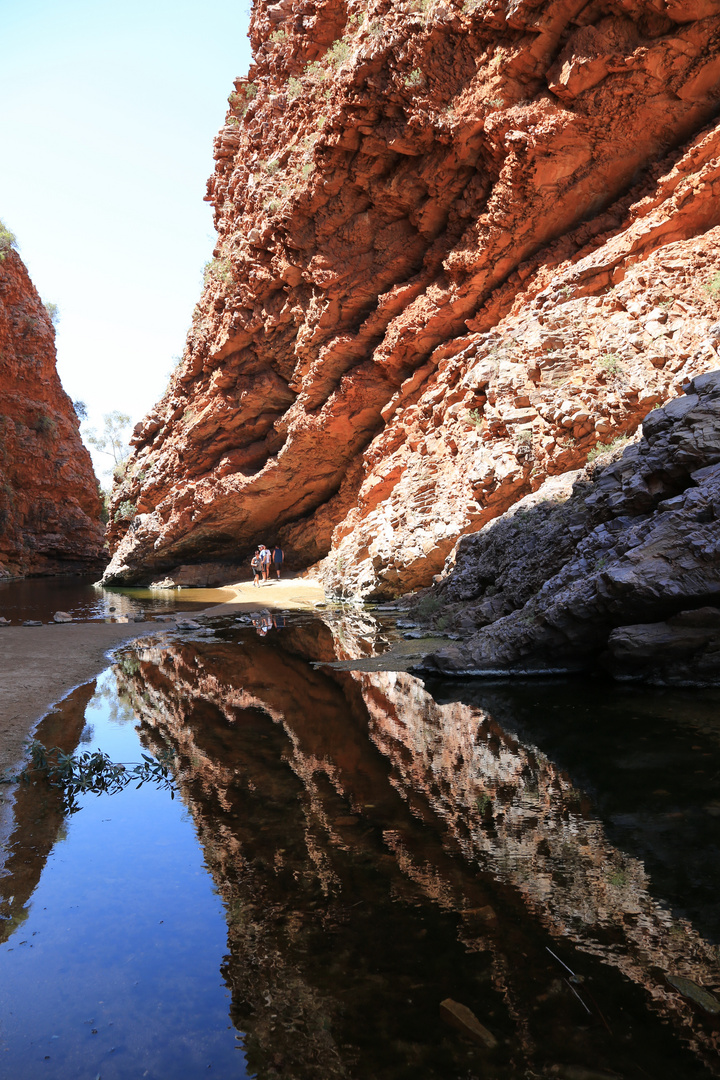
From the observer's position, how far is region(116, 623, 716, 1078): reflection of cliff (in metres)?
2.01

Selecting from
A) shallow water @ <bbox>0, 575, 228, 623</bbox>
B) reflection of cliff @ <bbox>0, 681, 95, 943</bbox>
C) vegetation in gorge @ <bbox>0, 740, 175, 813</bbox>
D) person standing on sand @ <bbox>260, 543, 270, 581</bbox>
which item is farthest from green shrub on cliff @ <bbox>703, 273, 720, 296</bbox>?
person standing on sand @ <bbox>260, 543, 270, 581</bbox>

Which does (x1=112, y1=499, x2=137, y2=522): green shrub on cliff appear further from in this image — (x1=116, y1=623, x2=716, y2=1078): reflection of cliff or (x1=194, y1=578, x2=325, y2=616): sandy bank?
(x1=116, y1=623, x2=716, y2=1078): reflection of cliff

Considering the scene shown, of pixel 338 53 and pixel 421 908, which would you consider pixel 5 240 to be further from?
pixel 421 908

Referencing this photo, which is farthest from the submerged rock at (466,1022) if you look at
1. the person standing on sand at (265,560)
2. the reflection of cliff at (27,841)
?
the person standing on sand at (265,560)

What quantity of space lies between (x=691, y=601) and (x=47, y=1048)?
6.47 meters

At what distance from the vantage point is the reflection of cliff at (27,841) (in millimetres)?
2908

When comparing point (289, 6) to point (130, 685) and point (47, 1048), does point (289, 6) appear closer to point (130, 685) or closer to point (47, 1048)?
point (130, 685)

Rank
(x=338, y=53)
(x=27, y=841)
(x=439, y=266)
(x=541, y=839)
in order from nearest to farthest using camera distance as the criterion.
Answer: (x=541, y=839), (x=27, y=841), (x=439, y=266), (x=338, y=53)

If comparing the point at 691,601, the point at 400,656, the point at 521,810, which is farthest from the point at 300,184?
the point at 521,810

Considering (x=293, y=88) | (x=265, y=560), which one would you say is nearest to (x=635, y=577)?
(x=265, y=560)

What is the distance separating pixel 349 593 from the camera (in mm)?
16484

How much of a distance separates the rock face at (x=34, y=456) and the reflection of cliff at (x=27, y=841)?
3258 cm

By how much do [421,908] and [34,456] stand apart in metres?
38.5

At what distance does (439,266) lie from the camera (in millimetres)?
17469
